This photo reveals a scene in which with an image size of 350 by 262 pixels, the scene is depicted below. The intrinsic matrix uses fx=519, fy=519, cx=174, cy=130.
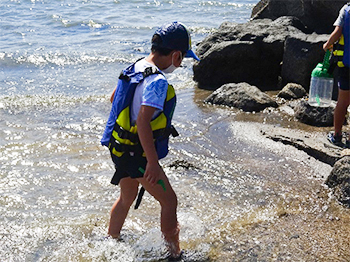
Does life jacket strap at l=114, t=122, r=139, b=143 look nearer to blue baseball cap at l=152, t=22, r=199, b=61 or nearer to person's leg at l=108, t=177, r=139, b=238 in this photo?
person's leg at l=108, t=177, r=139, b=238

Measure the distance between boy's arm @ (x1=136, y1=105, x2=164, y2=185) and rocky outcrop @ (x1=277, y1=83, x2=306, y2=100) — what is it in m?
5.23

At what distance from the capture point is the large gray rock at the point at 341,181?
4.69 meters

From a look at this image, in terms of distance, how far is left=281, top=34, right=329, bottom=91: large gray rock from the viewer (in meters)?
8.34

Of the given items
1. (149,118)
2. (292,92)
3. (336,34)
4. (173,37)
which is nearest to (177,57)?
(173,37)

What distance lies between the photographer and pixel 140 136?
11.0 ft

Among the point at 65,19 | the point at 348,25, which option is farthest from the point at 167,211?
the point at 65,19

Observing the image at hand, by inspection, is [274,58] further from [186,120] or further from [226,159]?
[226,159]

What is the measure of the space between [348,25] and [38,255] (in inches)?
166

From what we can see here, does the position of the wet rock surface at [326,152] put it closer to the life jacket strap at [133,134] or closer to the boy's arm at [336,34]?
the boy's arm at [336,34]

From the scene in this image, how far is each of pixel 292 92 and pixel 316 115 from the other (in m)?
1.40

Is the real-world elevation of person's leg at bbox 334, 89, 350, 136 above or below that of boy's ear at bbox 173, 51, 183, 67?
below

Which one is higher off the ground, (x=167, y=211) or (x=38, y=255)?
(x=167, y=211)

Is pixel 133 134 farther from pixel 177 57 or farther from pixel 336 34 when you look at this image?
pixel 336 34

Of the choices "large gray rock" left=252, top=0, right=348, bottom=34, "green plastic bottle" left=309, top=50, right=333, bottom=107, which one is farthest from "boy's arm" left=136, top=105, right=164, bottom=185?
"large gray rock" left=252, top=0, right=348, bottom=34
